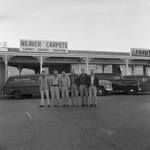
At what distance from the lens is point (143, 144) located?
147 inches

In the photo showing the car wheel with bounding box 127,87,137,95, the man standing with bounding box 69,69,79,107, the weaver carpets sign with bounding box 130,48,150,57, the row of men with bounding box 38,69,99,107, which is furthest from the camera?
the weaver carpets sign with bounding box 130,48,150,57

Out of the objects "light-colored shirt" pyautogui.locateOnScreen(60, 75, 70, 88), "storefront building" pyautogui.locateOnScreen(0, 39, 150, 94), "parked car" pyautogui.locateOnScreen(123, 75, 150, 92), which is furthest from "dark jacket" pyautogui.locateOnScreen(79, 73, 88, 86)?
Result: "storefront building" pyautogui.locateOnScreen(0, 39, 150, 94)

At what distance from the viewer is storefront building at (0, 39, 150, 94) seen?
62.1 ft

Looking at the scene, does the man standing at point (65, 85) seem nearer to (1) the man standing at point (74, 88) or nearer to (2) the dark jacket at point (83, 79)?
(1) the man standing at point (74, 88)

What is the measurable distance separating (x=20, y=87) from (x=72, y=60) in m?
10.3

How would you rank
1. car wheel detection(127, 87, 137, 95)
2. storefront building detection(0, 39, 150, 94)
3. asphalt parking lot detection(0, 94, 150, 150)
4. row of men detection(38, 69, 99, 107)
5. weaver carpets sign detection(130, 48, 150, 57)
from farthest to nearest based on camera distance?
weaver carpets sign detection(130, 48, 150, 57), storefront building detection(0, 39, 150, 94), car wheel detection(127, 87, 137, 95), row of men detection(38, 69, 99, 107), asphalt parking lot detection(0, 94, 150, 150)

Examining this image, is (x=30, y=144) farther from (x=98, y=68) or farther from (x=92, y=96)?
(x=98, y=68)

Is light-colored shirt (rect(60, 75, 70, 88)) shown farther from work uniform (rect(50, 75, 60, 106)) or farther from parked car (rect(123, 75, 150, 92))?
parked car (rect(123, 75, 150, 92))

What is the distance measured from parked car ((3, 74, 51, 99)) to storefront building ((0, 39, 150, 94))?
5.21 metres

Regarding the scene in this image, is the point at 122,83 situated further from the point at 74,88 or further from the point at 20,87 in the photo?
the point at 20,87

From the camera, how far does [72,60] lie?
22.3 metres

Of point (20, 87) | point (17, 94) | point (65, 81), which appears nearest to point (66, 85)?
point (65, 81)

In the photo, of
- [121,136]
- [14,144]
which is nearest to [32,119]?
[14,144]

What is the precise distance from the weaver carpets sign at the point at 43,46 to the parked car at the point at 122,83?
22.9ft
